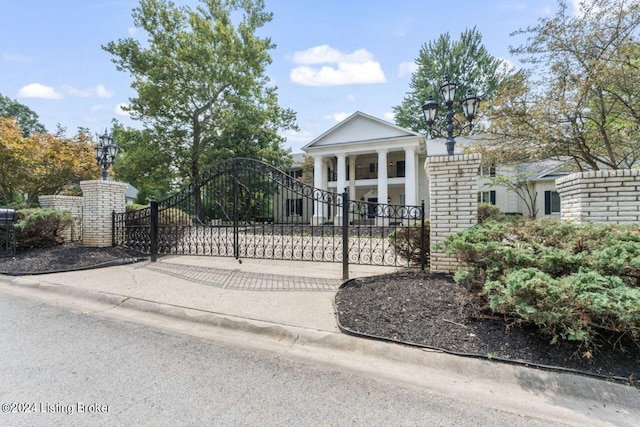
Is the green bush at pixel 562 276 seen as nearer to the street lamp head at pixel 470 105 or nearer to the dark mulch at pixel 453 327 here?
the dark mulch at pixel 453 327

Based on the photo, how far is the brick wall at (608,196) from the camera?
3.95m

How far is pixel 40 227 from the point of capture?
28.6 feet

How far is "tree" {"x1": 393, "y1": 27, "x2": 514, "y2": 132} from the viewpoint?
105 ft

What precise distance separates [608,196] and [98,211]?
1073 cm

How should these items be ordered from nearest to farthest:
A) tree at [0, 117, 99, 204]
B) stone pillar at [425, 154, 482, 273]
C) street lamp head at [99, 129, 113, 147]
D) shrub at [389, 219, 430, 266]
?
stone pillar at [425, 154, 482, 273] → shrub at [389, 219, 430, 266] → street lamp head at [99, 129, 113, 147] → tree at [0, 117, 99, 204]

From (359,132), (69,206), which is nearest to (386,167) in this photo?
(359,132)

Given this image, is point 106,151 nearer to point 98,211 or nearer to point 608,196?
point 98,211

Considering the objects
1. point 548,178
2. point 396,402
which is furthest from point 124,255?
point 548,178

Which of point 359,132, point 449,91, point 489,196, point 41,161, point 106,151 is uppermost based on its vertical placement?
point 359,132

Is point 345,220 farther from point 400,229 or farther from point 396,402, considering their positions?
point 396,402

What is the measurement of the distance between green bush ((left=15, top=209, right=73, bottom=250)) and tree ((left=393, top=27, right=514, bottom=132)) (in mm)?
31838

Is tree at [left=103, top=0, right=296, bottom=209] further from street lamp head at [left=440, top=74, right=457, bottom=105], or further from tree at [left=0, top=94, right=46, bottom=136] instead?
tree at [left=0, top=94, right=46, bottom=136]

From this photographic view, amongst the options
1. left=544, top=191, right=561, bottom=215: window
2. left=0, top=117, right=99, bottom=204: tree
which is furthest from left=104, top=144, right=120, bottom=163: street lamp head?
left=544, top=191, right=561, bottom=215: window

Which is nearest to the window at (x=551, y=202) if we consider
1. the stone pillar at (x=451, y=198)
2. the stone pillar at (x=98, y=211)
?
the stone pillar at (x=451, y=198)
